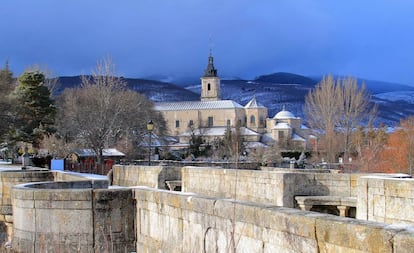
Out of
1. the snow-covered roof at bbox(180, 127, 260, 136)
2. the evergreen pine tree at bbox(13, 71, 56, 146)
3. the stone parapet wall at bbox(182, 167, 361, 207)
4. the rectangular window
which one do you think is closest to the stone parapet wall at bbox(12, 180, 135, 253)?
the stone parapet wall at bbox(182, 167, 361, 207)

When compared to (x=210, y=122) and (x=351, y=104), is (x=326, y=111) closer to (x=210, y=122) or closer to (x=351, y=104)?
(x=351, y=104)

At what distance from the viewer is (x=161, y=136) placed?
94.4 metres

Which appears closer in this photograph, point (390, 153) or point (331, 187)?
point (331, 187)

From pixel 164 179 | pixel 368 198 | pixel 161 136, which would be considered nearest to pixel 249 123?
pixel 161 136

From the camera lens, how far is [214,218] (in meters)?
8.38

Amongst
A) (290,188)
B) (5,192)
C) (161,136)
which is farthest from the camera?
(161,136)

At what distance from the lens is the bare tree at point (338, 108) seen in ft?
217

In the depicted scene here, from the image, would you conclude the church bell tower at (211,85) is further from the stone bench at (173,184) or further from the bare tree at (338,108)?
the stone bench at (173,184)

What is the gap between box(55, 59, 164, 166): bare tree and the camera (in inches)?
2549

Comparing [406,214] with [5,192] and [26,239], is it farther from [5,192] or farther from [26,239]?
[5,192]

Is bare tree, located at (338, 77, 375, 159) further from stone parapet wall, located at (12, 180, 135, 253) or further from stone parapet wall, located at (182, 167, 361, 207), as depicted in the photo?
stone parapet wall, located at (12, 180, 135, 253)

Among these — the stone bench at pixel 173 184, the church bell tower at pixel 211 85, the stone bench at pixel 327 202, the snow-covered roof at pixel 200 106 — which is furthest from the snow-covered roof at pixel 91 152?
the church bell tower at pixel 211 85

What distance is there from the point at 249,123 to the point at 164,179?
13743 cm

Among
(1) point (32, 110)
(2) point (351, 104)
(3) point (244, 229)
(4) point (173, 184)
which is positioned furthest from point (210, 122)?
(3) point (244, 229)
